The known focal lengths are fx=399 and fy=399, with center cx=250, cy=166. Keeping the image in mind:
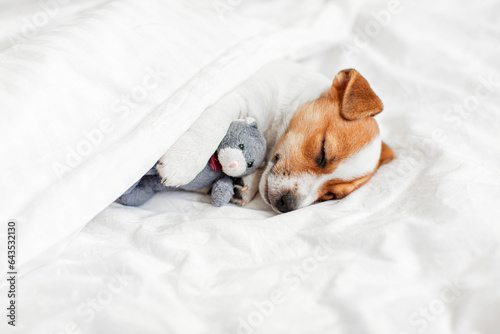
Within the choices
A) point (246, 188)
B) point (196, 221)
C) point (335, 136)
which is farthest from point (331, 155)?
point (196, 221)

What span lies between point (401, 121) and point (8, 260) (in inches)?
74.0

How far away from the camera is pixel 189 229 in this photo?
1.47 meters

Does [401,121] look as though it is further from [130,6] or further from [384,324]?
[130,6]

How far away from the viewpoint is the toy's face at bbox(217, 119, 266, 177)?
1630 millimetres

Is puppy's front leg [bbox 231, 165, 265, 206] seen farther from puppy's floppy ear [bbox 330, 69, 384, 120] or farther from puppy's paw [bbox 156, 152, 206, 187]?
puppy's floppy ear [bbox 330, 69, 384, 120]

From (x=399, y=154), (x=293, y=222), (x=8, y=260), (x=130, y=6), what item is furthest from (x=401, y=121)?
(x=8, y=260)

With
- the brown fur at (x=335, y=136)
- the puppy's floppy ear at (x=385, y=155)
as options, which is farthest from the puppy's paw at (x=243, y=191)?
the puppy's floppy ear at (x=385, y=155)

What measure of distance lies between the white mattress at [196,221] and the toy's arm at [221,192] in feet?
0.14

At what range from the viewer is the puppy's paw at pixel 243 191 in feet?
5.86

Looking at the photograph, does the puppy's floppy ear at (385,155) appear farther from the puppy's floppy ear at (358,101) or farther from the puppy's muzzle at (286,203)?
the puppy's muzzle at (286,203)

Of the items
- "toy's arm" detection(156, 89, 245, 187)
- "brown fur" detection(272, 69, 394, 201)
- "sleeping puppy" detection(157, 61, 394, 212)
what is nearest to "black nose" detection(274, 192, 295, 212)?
"sleeping puppy" detection(157, 61, 394, 212)

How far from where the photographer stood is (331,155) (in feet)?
5.92

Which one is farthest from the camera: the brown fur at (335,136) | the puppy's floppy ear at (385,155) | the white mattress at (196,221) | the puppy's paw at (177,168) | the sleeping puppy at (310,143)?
the puppy's floppy ear at (385,155)

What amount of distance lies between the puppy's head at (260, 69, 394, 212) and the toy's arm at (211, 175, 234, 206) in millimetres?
179
